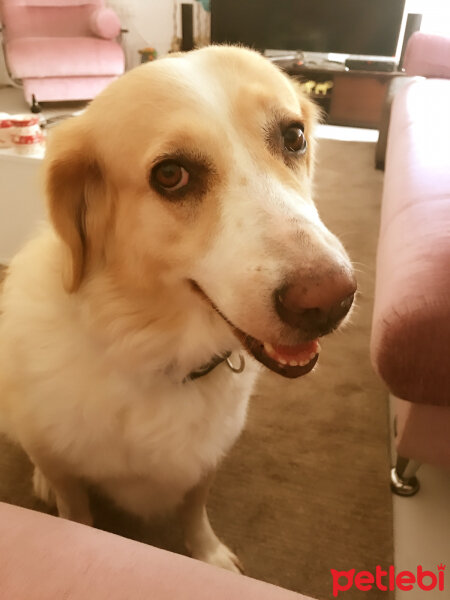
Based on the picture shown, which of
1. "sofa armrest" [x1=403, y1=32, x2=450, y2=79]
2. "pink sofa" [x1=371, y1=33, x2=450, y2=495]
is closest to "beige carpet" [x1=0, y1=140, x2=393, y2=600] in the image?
"pink sofa" [x1=371, y1=33, x2=450, y2=495]

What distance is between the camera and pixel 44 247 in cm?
101

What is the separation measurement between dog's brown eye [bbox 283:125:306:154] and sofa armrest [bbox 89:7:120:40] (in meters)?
4.44

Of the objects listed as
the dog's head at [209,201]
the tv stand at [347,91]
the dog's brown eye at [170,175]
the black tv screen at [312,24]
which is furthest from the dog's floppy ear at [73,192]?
the black tv screen at [312,24]

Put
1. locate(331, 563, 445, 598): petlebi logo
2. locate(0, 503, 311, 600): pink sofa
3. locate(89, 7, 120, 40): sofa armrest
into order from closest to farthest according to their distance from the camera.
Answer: locate(0, 503, 311, 600): pink sofa → locate(331, 563, 445, 598): petlebi logo → locate(89, 7, 120, 40): sofa armrest

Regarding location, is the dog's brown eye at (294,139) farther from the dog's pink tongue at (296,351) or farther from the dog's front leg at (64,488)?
the dog's front leg at (64,488)

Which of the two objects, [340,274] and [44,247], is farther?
[44,247]

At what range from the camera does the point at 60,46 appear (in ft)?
14.3

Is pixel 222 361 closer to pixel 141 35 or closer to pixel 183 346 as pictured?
pixel 183 346

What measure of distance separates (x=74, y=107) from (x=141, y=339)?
4.64m

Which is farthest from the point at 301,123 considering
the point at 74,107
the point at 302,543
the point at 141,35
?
the point at 141,35

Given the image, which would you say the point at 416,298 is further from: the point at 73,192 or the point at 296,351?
the point at 73,192

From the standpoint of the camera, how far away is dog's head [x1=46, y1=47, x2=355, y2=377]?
701 millimetres

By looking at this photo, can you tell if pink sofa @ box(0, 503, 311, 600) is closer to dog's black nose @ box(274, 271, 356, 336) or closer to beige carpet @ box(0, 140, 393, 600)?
dog's black nose @ box(274, 271, 356, 336)

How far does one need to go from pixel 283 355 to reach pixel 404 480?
82cm
